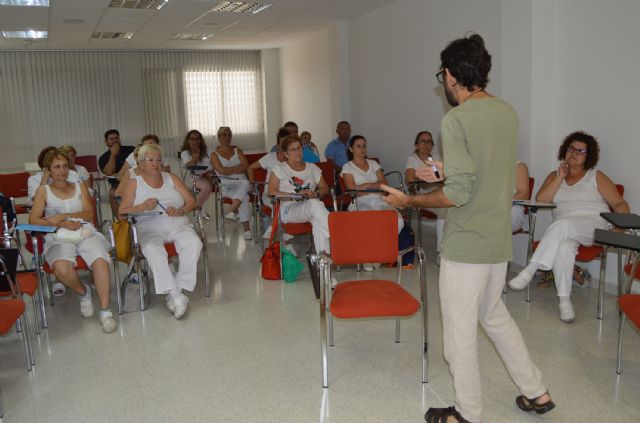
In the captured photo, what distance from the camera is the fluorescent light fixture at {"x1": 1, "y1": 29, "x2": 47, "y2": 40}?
28.8ft

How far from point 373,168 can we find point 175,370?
3180 millimetres

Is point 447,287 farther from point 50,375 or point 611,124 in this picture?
point 611,124

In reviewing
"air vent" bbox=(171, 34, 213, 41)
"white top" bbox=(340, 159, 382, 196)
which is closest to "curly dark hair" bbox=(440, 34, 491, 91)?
"white top" bbox=(340, 159, 382, 196)

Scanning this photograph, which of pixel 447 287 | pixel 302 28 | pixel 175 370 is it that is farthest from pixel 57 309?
pixel 302 28

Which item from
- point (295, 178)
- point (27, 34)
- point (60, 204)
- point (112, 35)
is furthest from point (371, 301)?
point (27, 34)

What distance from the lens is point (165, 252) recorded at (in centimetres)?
427

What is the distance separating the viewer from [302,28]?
9422 mm

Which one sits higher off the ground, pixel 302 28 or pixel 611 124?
pixel 302 28

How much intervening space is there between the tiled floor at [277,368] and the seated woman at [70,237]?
0.24 m

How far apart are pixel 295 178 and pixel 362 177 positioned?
0.76m

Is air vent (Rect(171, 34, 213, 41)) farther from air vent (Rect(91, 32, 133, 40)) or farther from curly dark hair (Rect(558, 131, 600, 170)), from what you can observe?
curly dark hair (Rect(558, 131, 600, 170))

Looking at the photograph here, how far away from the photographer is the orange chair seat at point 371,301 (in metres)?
2.88

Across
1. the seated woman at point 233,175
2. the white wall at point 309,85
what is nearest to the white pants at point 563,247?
the seated woman at point 233,175

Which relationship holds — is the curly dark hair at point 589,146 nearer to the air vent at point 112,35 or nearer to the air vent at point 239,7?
the air vent at point 239,7
